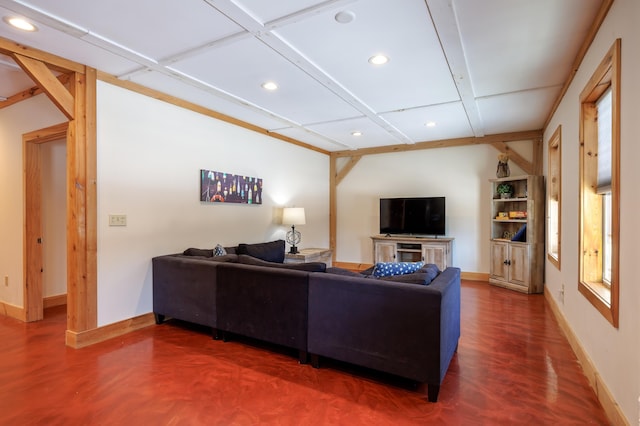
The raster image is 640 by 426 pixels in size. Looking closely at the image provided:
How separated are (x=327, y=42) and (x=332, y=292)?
1.89 meters

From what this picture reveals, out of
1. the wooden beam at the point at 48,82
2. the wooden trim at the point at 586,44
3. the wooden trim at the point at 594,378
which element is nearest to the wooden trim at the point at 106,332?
the wooden beam at the point at 48,82

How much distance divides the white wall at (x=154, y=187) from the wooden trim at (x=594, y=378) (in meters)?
3.85

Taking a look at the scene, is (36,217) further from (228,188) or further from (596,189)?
(596,189)

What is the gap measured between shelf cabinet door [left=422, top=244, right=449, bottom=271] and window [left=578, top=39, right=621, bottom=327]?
294 centimetres

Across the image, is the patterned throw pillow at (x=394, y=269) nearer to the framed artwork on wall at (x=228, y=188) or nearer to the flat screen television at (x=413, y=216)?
the framed artwork on wall at (x=228, y=188)

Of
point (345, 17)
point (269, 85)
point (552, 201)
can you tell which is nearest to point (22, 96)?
point (269, 85)

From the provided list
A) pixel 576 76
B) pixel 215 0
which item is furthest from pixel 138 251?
pixel 576 76

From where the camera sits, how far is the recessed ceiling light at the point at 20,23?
2237 millimetres

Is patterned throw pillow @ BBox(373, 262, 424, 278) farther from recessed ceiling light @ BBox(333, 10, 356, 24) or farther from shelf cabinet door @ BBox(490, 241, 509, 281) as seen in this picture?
shelf cabinet door @ BBox(490, 241, 509, 281)

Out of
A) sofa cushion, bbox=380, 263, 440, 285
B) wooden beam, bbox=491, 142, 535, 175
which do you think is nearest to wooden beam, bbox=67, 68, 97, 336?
sofa cushion, bbox=380, 263, 440, 285

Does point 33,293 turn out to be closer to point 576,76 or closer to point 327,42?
point 327,42

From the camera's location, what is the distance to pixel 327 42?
2.53 meters

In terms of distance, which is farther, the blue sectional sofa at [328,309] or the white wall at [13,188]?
the white wall at [13,188]

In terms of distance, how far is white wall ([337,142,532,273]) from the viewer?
5.80m
